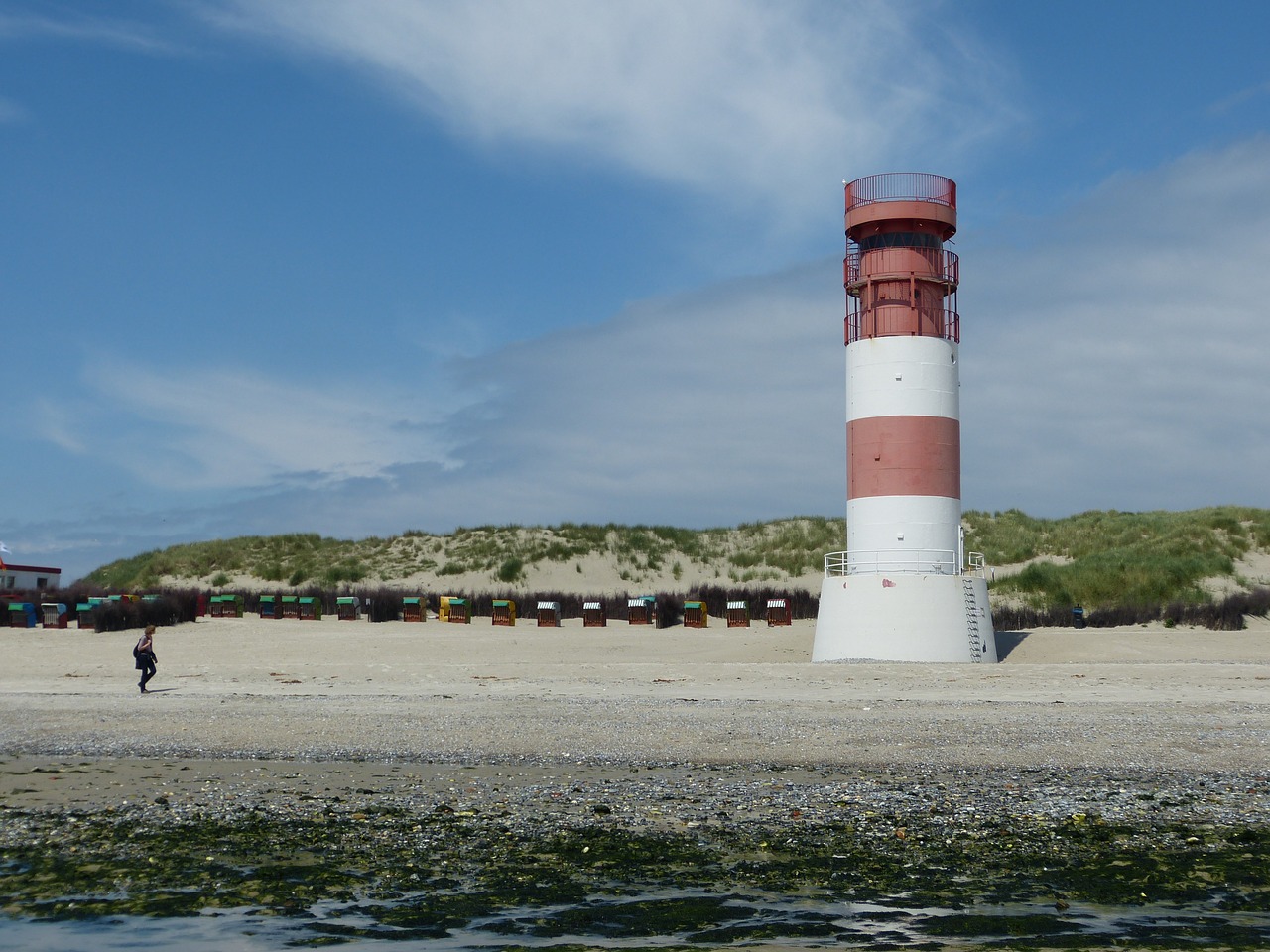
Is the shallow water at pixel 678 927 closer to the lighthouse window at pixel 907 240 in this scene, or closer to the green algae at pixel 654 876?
the green algae at pixel 654 876

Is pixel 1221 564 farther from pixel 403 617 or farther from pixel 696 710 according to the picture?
pixel 696 710

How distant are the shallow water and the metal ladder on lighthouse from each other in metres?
15.7

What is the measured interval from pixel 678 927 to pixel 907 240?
18.6 metres

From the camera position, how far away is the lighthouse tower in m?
23.6

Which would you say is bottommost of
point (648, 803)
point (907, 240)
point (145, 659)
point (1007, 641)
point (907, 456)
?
point (648, 803)

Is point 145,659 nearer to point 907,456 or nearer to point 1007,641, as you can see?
point 907,456

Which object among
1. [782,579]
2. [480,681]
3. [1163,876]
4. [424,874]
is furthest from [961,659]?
[782,579]

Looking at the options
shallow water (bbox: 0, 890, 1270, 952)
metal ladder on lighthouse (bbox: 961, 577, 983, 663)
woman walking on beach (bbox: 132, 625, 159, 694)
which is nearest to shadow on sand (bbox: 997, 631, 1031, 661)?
metal ladder on lighthouse (bbox: 961, 577, 983, 663)

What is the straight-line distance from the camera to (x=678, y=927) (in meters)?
8.12

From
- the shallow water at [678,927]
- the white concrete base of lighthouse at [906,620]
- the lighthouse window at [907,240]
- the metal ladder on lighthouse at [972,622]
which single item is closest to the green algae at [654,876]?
the shallow water at [678,927]

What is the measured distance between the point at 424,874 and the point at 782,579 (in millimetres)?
41765

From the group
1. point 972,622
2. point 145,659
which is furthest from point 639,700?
point 145,659

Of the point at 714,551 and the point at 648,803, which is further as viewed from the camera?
the point at 714,551

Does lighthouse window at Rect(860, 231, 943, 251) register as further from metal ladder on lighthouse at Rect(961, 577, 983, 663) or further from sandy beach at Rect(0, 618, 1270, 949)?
sandy beach at Rect(0, 618, 1270, 949)
